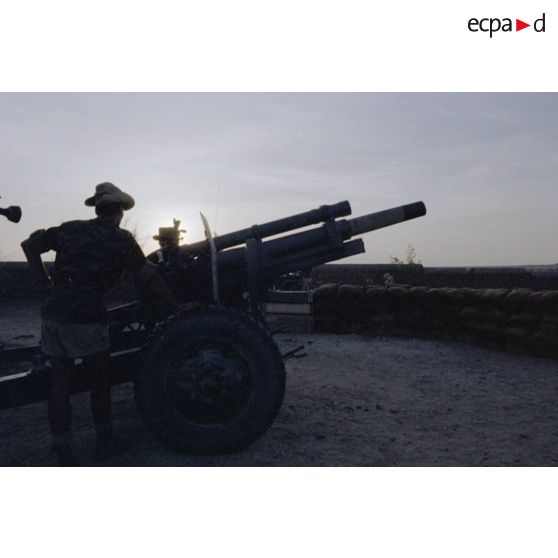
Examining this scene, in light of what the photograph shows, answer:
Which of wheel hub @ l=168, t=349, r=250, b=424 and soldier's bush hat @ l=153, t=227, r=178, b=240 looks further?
soldier's bush hat @ l=153, t=227, r=178, b=240

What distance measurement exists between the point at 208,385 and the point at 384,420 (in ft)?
5.43

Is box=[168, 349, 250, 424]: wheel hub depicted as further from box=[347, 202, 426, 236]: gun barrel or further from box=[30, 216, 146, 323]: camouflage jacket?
box=[347, 202, 426, 236]: gun barrel

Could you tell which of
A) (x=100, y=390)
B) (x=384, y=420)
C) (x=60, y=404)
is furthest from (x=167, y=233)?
(x=384, y=420)

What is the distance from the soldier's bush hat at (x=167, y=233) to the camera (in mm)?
3777

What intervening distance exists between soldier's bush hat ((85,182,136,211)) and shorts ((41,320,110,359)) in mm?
747

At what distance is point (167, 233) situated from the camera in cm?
380

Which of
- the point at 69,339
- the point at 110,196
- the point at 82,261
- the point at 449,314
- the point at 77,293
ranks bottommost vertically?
the point at 449,314

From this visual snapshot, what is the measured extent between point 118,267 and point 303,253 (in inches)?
54.9

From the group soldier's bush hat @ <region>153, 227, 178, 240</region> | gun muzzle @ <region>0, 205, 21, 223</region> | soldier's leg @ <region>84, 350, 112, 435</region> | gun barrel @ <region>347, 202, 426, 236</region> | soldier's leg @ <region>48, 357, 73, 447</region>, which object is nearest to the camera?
soldier's leg @ <region>48, 357, 73, 447</region>

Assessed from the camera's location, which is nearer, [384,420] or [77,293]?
[77,293]

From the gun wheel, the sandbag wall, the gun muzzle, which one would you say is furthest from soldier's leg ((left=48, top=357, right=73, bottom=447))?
the sandbag wall

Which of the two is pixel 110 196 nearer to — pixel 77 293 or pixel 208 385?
pixel 77 293

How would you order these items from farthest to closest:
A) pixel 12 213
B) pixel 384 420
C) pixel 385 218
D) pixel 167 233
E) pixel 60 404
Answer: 1. pixel 385 218
2. pixel 384 420
3. pixel 167 233
4. pixel 12 213
5. pixel 60 404

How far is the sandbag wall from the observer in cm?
658
